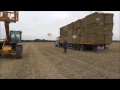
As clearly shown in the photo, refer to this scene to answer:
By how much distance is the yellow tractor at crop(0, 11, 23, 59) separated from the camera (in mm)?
17062

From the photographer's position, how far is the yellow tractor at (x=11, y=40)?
1706 centimetres

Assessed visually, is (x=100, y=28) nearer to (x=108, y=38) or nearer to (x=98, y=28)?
(x=98, y=28)

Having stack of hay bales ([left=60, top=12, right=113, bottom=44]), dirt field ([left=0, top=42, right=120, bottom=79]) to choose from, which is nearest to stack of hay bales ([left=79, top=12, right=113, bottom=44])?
stack of hay bales ([left=60, top=12, right=113, bottom=44])

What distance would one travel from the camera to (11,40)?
62.4ft

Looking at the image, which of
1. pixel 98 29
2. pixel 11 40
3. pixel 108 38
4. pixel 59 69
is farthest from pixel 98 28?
pixel 59 69

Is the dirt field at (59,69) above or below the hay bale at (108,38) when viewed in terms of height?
below

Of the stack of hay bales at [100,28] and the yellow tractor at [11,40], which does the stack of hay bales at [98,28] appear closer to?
the stack of hay bales at [100,28]

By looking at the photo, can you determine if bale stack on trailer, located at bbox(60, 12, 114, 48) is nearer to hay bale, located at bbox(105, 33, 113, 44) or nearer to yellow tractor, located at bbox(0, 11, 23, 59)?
hay bale, located at bbox(105, 33, 113, 44)

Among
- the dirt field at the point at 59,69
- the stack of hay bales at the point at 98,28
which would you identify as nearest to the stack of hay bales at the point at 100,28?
the stack of hay bales at the point at 98,28
